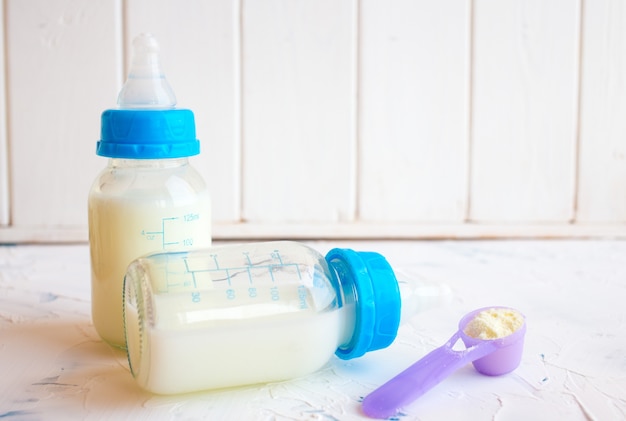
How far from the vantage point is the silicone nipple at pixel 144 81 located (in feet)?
1.80

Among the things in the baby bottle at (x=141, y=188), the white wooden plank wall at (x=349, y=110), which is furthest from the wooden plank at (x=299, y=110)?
the baby bottle at (x=141, y=188)

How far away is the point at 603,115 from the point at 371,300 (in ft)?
2.06

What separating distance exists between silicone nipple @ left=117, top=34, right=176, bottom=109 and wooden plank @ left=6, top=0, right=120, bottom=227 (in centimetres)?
43

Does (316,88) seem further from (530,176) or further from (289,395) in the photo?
(289,395)

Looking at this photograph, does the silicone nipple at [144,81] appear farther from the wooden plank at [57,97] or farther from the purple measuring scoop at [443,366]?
the wooden plank at [57,97]

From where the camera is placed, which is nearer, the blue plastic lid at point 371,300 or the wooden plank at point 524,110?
the blue plastic lid at point 371,300

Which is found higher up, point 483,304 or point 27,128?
point 27,128

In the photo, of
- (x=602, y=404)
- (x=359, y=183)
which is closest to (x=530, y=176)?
(x=359, y=183)

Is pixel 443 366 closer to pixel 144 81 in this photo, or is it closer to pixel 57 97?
pixel 144 81

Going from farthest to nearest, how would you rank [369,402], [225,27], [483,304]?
[225,27] → [483,304] → [369,402]

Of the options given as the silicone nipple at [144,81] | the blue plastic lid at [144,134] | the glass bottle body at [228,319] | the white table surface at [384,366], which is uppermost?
the silicone nipple at [144,81]

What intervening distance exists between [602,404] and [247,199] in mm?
589

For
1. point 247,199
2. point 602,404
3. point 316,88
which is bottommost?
point 602,404

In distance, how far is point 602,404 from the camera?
1.59ft
